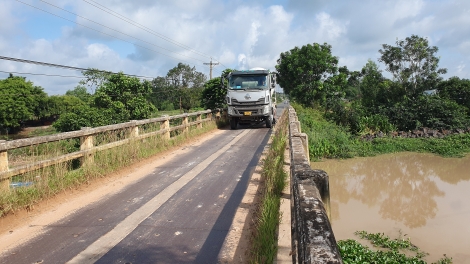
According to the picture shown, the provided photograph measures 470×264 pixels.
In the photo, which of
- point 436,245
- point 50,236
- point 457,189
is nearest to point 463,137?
point 457,189

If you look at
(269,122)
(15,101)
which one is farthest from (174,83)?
(269,122)

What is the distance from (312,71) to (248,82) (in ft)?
40.1

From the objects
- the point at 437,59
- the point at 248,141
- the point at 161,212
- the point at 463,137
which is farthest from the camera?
the point at 437,59

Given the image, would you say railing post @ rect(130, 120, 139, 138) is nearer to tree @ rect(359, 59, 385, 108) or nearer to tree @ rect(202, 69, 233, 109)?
tree @ rect(202, 69, 233, 109)

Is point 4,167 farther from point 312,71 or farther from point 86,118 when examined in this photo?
point 312,71

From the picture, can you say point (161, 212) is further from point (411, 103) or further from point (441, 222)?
point (411, 103)

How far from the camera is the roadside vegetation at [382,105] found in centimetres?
1856

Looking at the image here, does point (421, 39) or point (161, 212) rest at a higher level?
point (421, 39)

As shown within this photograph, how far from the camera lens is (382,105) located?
2548 cm

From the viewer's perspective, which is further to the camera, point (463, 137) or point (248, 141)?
point (463, 137)

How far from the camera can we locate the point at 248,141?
12898 millimetres

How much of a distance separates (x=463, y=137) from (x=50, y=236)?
22.4 m

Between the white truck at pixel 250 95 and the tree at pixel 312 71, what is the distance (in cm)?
1113

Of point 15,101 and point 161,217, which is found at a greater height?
point 15,101
